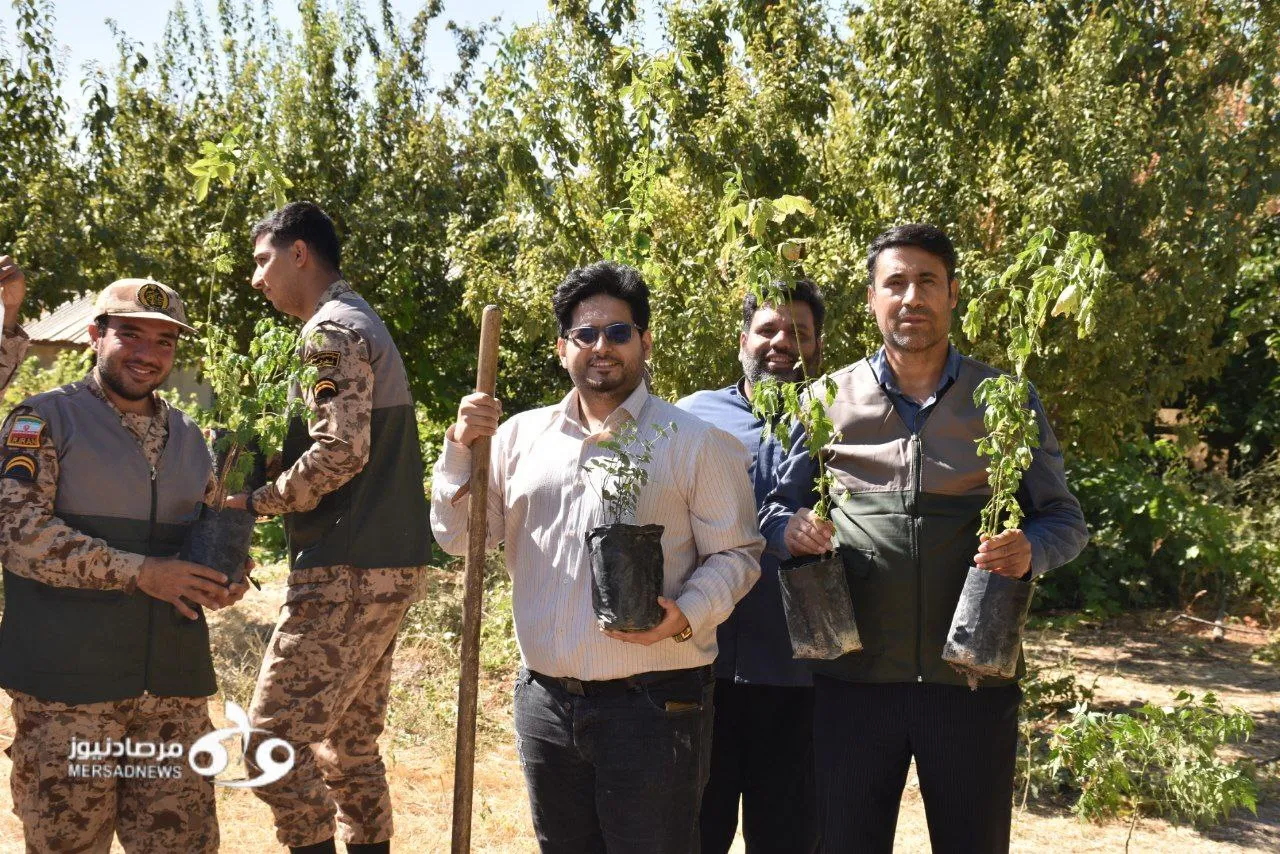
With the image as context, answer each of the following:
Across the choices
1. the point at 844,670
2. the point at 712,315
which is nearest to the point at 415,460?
the point at 844,670

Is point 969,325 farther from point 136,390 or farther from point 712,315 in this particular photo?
point 712,315

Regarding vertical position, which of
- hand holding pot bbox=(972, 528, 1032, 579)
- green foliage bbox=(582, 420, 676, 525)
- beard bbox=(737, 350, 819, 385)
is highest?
beard bbox=(737, 350, 819, 385)

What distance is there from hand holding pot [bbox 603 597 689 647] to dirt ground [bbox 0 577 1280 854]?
2440 millimetres

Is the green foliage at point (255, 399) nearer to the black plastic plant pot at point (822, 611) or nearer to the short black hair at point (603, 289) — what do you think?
the short black hair at point (603, 289)

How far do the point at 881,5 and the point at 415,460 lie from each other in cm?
429

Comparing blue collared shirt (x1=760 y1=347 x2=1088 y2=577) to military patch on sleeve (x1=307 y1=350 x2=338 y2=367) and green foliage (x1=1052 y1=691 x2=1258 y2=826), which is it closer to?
military patch on sleeve (x1=307 y1=350 x2=338 y2=367)

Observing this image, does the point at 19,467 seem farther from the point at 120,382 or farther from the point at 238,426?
the point at 238,426

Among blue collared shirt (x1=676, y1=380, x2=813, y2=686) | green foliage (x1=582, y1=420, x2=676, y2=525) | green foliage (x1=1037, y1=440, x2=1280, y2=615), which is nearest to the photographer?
green foliage (x1=582, y1=420, x2=676, y2=525)

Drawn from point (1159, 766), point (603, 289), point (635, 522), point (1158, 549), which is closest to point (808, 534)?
point (635, 522)

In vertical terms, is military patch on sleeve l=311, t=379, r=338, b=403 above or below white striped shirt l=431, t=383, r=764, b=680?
above

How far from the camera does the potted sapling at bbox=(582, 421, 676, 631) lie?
2.85 metres

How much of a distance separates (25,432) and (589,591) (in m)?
1.71

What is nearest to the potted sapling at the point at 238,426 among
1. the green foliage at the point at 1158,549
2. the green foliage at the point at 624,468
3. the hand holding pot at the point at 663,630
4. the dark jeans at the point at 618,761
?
the dark jeans at the point at 618,761

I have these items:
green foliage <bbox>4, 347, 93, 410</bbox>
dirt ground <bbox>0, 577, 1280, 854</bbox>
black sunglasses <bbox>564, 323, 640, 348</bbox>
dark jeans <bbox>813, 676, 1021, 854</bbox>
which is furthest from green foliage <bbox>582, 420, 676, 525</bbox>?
green foliage <bbox>4, 347, 93, 410</bbox>
